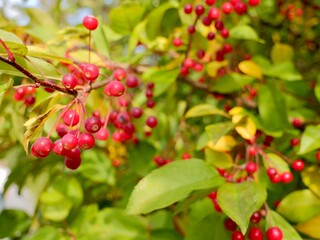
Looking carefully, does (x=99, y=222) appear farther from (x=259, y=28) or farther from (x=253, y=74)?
(x=259, y=28)

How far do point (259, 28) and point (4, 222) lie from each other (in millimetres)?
1738

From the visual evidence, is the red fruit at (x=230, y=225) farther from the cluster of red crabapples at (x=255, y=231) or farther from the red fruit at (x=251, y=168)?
the red fruit at (x=251, y=168)

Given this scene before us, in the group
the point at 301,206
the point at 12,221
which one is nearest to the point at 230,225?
the point at 301,206

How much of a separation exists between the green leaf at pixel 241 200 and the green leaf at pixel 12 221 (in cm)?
108

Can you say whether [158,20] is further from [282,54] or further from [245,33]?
[282,54]

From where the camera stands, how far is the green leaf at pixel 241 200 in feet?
3.04

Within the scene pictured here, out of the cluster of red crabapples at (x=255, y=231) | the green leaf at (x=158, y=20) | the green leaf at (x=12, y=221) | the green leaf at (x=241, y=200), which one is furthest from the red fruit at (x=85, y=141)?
the green leaf at (x=12, y=221)

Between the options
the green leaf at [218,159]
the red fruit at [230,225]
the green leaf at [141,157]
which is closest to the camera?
the red fruit at [230,225]

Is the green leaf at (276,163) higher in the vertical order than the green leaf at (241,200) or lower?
lower

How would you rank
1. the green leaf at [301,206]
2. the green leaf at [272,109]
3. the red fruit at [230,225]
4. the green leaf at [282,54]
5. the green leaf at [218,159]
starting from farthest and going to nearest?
the green leaf at [282,54] < the green leaf at [272,109] < the green leaf at [218,159] < the green leaf at [301,206] < the red fruit at [230,225]

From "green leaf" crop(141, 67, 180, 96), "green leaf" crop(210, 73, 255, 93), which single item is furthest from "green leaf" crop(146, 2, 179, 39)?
"green leaf" crop(210, 73, 255, 93)

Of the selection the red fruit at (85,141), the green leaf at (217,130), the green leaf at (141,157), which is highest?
the red fruit at (85,141)

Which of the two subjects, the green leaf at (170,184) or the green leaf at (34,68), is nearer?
the green leaf at (34,68)

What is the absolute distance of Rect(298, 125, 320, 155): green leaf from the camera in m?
1.22
